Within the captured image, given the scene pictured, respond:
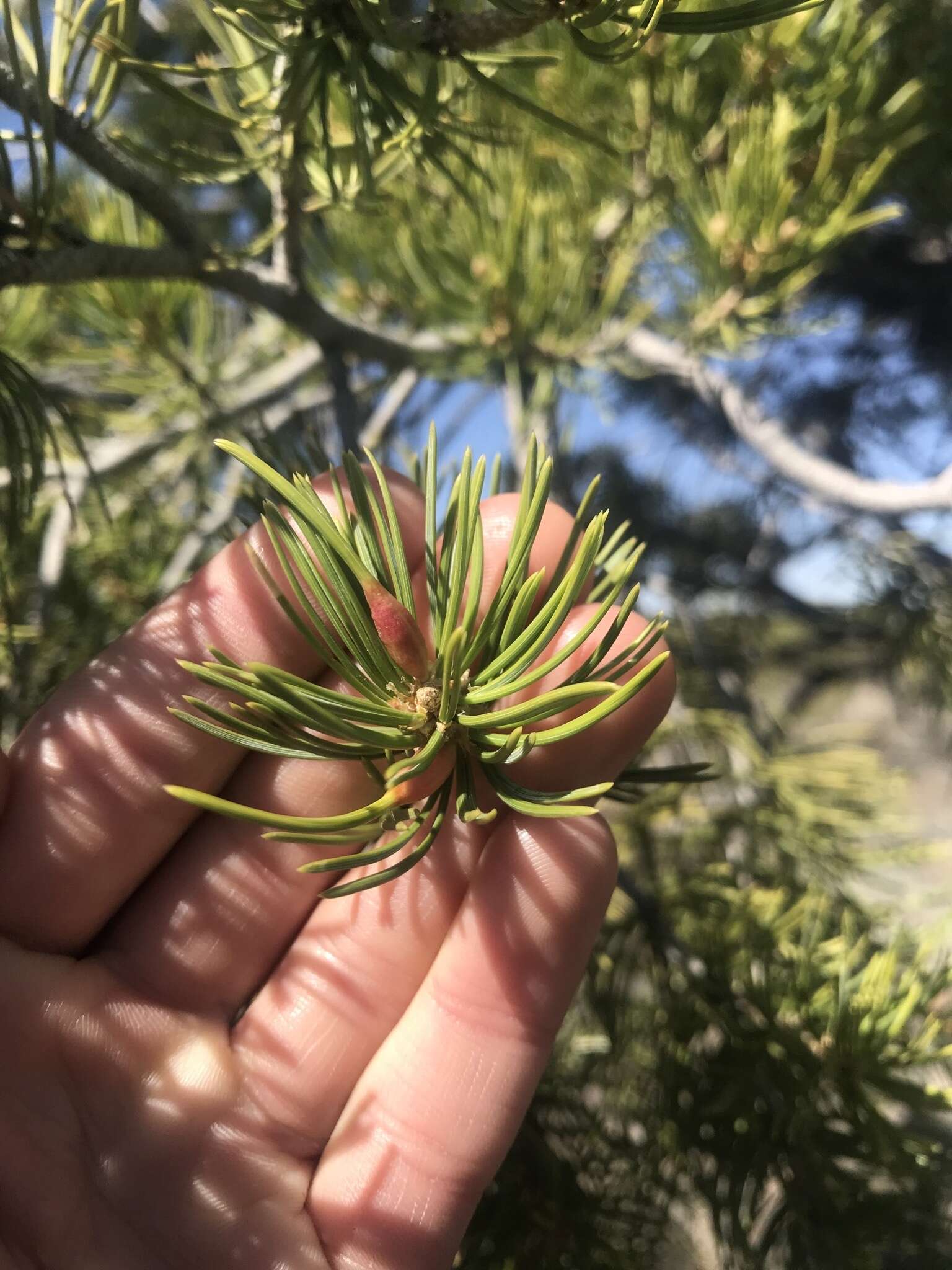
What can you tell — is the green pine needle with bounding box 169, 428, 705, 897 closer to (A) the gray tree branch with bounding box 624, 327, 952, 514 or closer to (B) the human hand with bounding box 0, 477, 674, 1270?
(B) the human hand with bounding box 0, 477, 674, 1270

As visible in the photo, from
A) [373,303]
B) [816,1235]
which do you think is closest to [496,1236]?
[816,1235]

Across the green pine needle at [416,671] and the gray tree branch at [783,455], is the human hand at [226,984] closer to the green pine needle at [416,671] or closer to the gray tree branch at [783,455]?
the green pine needle at [416,671]

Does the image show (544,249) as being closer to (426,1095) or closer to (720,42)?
(720,42)

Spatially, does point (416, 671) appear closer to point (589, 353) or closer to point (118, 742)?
point (118, 742)

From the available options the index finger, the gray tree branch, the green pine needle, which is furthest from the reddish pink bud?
the gray tree branch

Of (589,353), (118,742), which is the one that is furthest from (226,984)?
(589,353)
